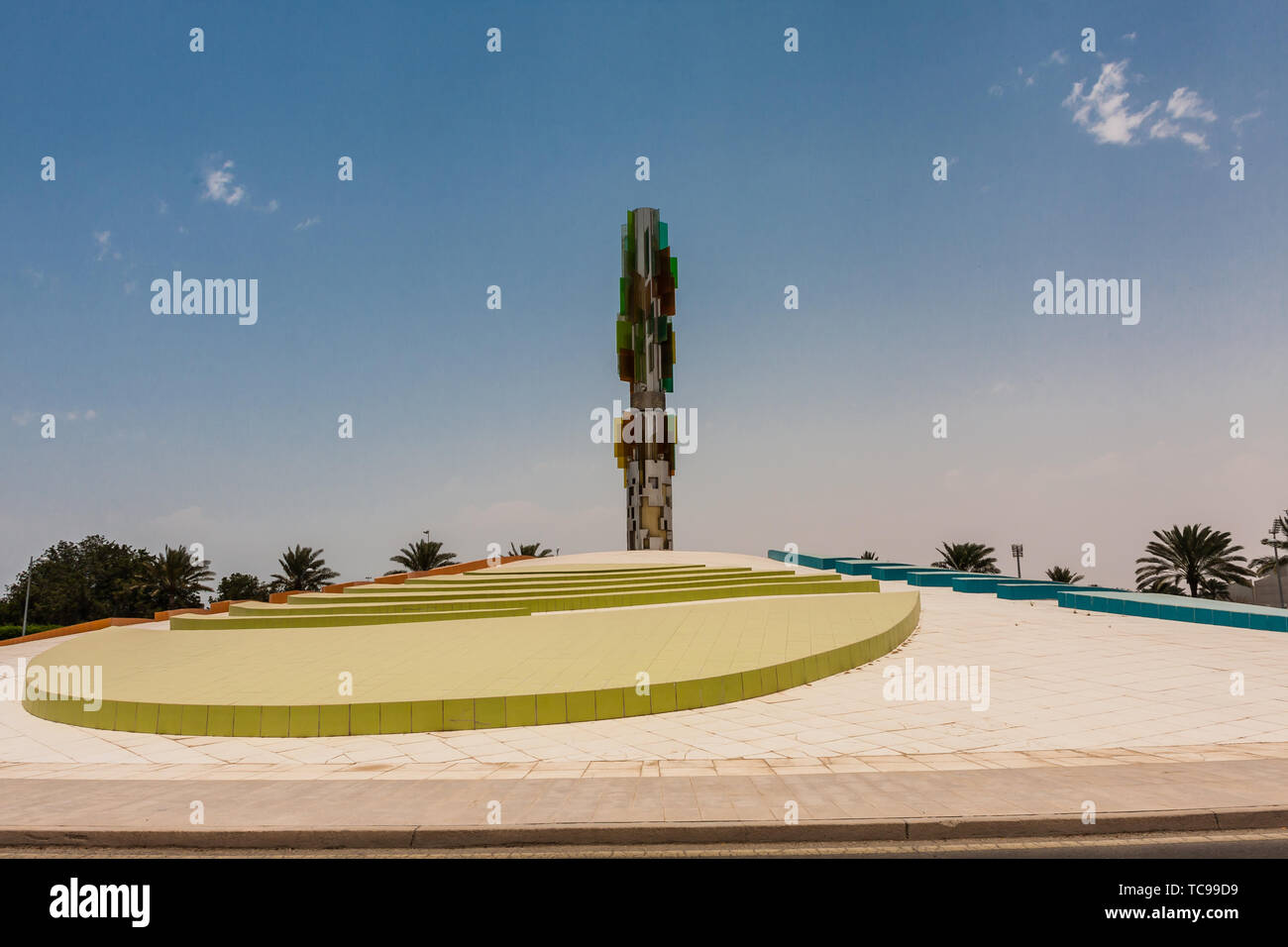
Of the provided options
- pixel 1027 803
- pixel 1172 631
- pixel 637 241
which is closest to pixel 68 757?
pixel 1027 803

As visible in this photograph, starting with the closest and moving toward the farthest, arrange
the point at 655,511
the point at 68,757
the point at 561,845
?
the point at 561,845, the point at 68,757, the point at 655,511

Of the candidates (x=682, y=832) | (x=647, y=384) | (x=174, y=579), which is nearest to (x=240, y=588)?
(x=174, y=579)

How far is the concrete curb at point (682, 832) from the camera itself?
5.24 metres

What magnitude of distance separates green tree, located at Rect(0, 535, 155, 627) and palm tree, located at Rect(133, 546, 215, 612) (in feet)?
9.84

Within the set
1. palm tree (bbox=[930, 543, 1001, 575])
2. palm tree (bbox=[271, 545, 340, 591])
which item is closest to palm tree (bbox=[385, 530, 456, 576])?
palm tree (bbox=[271, 545, 340, 591])

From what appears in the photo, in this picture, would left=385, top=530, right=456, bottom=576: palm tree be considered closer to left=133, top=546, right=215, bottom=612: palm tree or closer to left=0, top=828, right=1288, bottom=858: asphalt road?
left=133, top=546, right=215, bottom=612: palm tree

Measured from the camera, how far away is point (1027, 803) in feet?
18.2

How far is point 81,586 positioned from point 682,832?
72.8 metres

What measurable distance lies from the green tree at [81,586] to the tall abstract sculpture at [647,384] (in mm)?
36707

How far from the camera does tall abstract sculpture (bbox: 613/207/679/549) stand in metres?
41.5

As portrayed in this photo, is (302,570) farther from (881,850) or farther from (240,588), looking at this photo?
(881,850)
